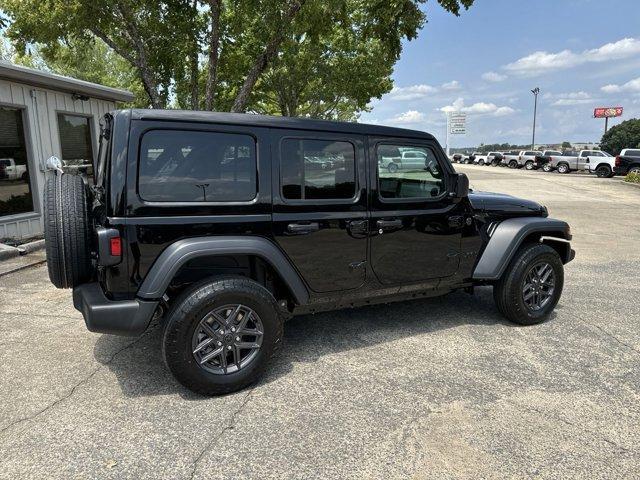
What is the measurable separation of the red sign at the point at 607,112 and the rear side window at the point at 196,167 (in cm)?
8189

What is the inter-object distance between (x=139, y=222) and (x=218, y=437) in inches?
53.1

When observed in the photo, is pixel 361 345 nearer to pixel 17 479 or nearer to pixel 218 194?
pixel 218 194

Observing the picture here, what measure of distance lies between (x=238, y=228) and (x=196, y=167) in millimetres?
479

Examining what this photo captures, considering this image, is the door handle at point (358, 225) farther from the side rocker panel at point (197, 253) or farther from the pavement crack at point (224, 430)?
the pavement crack at point (224, 430)

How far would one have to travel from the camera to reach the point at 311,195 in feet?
11.0

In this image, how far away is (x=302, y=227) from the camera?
3.30 m

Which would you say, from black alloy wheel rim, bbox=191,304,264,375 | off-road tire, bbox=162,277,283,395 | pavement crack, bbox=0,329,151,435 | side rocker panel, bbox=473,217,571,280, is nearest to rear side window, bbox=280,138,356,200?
off-road tire, bbox=162,277,283,395

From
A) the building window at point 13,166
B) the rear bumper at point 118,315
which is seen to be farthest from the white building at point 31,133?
the rear bumper at point 118,315

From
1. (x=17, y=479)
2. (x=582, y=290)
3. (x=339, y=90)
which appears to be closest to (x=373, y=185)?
(x=17, y=479)

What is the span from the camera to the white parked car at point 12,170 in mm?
7775

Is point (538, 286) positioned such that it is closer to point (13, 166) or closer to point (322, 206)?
point (322, 206)

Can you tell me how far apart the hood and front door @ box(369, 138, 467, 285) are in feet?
0.93

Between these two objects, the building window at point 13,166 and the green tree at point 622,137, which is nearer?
the building window at point 13,166

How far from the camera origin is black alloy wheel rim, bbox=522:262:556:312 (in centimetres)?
429
